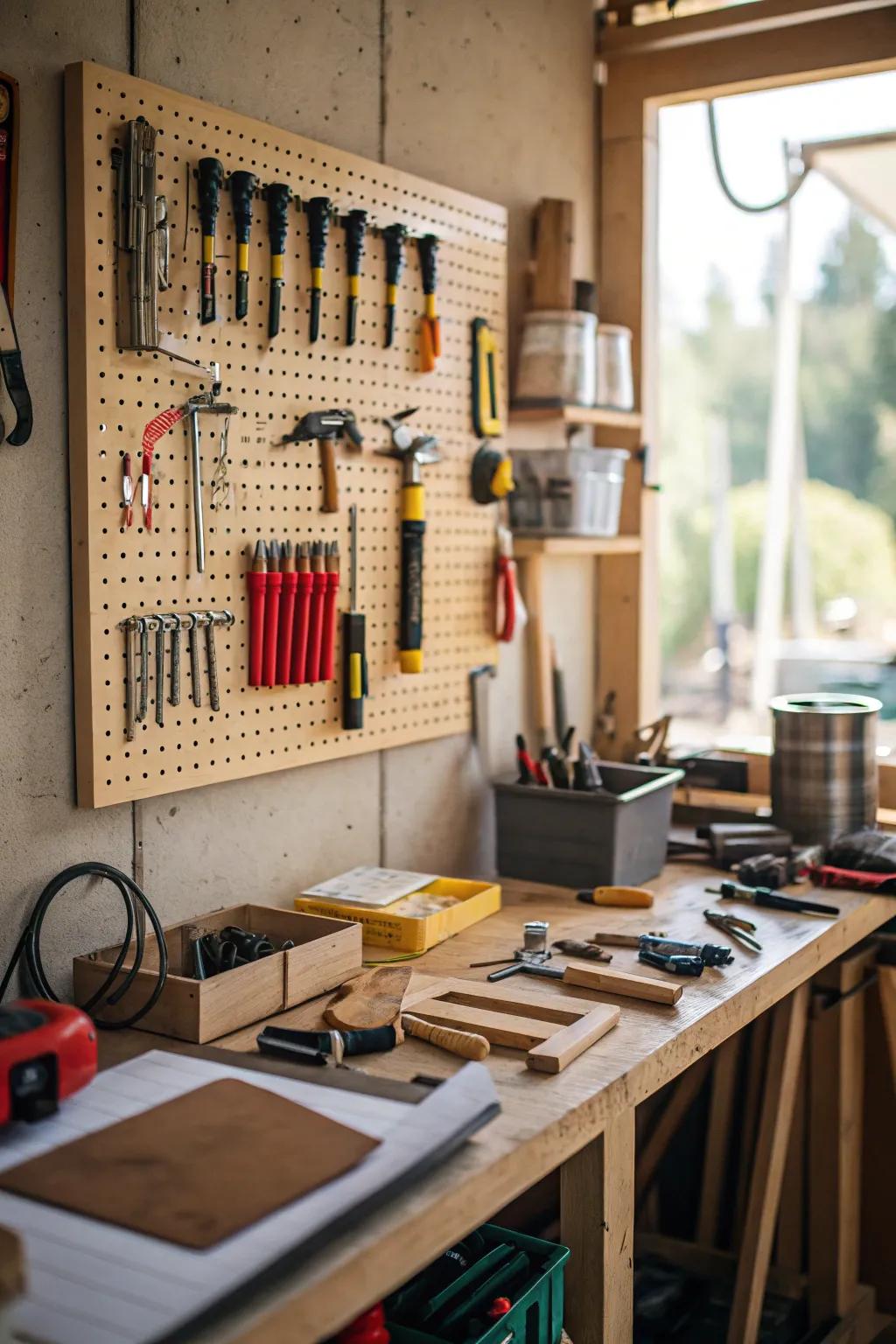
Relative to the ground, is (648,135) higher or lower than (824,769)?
higher

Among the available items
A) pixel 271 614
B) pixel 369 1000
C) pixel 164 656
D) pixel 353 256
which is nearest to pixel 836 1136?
pixel 369 1000

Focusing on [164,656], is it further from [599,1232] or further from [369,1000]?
[599,1232]

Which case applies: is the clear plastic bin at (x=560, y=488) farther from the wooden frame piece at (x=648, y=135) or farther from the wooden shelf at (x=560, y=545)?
the wooden frame piece at (x=648, y=135)

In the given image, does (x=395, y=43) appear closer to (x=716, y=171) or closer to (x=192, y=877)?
(x=716, y=171)

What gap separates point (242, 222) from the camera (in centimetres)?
185

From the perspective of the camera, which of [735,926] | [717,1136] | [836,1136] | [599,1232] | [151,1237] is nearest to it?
[151,1237]

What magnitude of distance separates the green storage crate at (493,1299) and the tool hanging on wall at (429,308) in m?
1.40

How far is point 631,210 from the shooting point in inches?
114

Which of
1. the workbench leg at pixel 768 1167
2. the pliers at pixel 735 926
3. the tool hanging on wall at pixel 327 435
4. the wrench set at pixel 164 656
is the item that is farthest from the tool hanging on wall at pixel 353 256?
the workbench leg at pixel 768 1167

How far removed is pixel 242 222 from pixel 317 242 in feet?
0.55

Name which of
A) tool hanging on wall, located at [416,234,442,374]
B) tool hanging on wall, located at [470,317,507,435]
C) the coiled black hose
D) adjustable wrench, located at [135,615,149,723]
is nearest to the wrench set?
adjustable wrench, located at [135,615,149,723]

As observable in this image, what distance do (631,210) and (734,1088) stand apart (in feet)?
6.15

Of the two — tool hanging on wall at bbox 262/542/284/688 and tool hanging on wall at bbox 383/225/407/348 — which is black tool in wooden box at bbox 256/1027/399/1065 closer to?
tool hanging on wall at bbox 262/542/284/688

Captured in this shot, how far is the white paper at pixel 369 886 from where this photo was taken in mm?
2004
